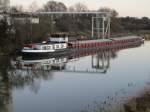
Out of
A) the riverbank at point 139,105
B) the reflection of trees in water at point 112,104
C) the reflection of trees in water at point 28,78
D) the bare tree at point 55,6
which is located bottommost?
the reflection of trees in water at point 28,78

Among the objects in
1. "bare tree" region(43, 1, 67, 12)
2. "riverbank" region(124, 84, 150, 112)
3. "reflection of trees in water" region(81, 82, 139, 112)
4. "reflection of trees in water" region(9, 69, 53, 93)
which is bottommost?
"reflection of trees in water" region(9, 69, 53, 93)

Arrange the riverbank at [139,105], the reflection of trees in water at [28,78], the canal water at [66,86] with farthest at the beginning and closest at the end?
the reflection of trees in water at [28,78] → the canal water at [66,86] → the riverbank at [139,105]

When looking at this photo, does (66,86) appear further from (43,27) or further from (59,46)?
(43,27)

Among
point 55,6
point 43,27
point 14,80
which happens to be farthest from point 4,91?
point 55,6

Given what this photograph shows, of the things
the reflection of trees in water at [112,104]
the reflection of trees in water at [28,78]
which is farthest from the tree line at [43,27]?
the reflection of trees in water at [112,104]

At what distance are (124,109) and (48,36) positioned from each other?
78.0 feet

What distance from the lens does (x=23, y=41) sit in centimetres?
3200

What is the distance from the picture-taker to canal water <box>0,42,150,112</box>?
44.1 feet

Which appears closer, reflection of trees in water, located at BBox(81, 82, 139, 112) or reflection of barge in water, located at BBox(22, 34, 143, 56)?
reflection of trees in water, located at BBox(81, 82, 139, 112)

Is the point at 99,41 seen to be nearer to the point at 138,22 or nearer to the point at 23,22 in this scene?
the point at 23,22

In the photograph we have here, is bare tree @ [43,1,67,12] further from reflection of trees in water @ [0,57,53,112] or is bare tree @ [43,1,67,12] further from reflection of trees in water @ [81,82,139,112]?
reflection of trees in water @ [81,82,139,112]

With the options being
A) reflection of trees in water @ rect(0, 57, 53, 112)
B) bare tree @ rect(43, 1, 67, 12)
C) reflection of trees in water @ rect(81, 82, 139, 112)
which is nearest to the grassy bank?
reflection of trees in water @ rect(81, 82, 139, 112)

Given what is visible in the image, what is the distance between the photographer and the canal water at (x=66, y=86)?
1345 centimetres

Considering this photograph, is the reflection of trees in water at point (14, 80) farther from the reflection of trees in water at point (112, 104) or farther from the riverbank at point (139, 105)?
the riverbank at point (139, 105)
